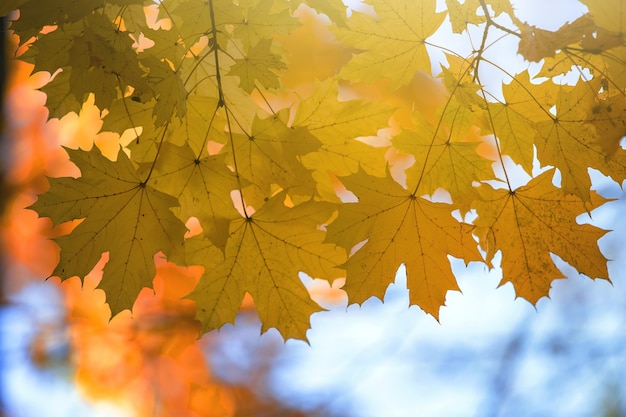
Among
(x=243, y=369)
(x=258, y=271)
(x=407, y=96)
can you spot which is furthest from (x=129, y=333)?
(x=258, y=271)

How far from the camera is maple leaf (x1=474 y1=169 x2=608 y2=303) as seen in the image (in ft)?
3.58

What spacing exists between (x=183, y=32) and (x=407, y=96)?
194 centimetres

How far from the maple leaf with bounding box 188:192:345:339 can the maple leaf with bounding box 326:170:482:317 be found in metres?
0.07

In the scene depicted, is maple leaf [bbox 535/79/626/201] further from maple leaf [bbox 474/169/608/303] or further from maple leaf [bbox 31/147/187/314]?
maple leaf [bbox 31/147/187/314]

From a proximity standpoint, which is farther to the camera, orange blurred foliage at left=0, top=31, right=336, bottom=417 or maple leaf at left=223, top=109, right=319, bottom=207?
orange blurred foliage at left=0, top=31, right=336, bottom=417

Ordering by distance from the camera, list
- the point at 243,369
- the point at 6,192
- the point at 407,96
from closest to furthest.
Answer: the point at 407,96, the point at 6,192, the point at 243,369

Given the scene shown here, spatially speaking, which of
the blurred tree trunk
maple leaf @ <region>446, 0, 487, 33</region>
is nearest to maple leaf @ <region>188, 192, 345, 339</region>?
maple leaf @ <region>446, 0, 487, 33</region>

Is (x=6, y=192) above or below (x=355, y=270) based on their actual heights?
above

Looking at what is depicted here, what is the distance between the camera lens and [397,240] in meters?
1.06

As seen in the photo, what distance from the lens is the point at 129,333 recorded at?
414 centimetres

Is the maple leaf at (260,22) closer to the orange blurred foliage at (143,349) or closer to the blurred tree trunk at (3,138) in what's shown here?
the blurred tree trunk at (3,138)

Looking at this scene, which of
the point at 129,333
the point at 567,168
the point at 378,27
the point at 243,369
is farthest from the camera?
the point at 243,369

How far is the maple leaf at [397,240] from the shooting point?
1.03 metres

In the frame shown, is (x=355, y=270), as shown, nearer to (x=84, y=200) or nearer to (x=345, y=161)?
(x=345, y=161)
